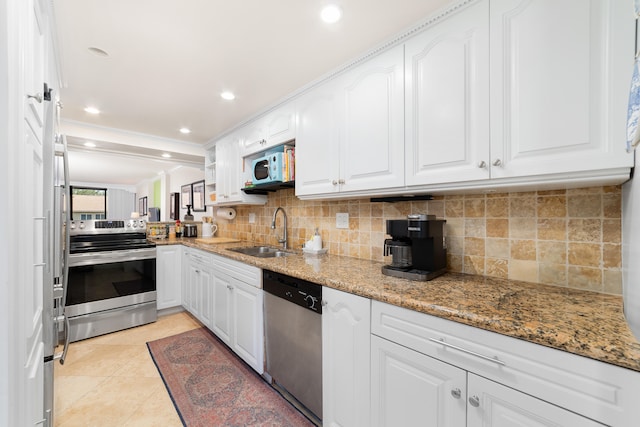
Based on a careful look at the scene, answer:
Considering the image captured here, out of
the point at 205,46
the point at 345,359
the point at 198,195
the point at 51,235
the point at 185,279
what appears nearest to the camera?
the point at 51,235

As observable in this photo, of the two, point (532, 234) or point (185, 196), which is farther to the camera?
point (185, 196)

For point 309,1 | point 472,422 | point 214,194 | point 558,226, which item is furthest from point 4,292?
point 214,194

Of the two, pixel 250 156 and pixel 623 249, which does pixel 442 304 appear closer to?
pixel 623 249

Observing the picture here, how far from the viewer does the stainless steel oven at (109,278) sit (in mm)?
2494

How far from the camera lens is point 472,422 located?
867mm

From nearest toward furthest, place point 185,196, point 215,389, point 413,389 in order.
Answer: point 413,389
point 215,389
point 185,196

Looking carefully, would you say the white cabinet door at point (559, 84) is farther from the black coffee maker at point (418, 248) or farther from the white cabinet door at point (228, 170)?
the white cabinet door at point (228, 170)

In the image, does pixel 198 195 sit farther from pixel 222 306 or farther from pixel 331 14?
pixel 331 14

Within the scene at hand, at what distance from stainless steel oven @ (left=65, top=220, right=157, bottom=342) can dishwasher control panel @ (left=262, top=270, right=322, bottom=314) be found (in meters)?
1.91

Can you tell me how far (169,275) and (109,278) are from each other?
0.57 m

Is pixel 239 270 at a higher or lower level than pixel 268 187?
lower

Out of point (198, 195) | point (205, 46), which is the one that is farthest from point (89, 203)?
point (205, 46)

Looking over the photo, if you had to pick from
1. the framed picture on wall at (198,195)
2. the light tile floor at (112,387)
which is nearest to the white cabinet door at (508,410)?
the light tile floor at (112,387)

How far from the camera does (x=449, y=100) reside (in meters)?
1.24
